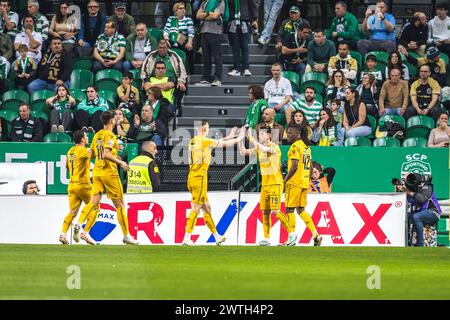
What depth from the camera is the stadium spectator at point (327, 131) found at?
24297mm

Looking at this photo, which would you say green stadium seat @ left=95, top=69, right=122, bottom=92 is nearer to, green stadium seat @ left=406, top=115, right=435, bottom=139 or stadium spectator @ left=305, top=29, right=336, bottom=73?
stadium spectator @ left=305, top=29, right=336, bottom=73

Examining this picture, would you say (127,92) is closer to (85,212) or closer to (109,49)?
(109,49)

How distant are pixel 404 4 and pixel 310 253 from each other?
11555 millimetres

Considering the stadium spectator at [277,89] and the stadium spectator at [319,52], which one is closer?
the stadium spectator at [277,89]

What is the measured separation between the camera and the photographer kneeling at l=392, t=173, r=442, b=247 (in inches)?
892

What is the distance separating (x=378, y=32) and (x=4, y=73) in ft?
28.1

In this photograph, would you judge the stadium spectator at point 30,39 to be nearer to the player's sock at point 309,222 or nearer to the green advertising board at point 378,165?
the green advertising board at point 378,165

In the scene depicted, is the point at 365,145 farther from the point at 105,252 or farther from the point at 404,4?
the point at 105,252

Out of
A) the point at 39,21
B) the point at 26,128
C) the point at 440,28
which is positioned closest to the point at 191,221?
the point at 26,128

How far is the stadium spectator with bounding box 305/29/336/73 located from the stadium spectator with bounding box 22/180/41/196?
277 inches

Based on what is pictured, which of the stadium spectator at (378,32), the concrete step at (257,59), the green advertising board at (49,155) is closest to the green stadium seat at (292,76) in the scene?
the concrete step at (257,59)

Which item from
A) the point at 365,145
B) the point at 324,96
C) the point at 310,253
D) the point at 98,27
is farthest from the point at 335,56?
the point at 310,253

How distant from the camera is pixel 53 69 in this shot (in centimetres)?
2658

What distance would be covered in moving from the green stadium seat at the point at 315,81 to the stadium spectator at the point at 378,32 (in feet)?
4.60
